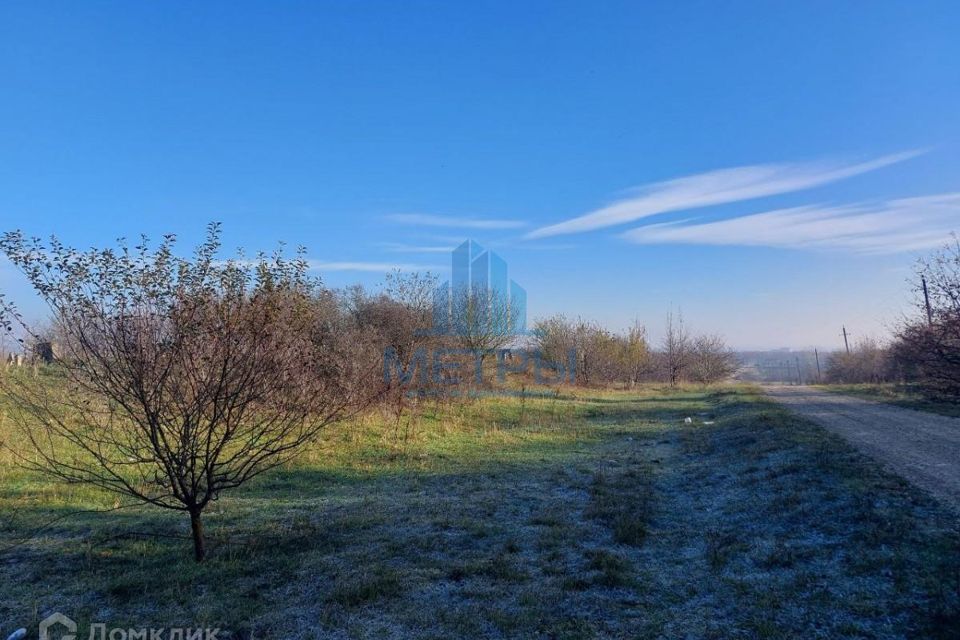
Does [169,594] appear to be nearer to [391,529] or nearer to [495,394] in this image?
[391,529]

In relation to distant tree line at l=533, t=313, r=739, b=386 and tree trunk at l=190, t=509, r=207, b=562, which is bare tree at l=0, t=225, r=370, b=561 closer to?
tree trunk at l=190, t=509, r=207, b=562

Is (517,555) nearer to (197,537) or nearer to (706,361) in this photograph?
(197,537)

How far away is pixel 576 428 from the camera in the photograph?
15.9 metres

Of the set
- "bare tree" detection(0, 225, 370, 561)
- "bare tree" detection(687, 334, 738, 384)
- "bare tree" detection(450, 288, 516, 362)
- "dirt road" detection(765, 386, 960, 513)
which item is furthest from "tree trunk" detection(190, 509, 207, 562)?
"bare tree" detection(687, 334, 738, 384)

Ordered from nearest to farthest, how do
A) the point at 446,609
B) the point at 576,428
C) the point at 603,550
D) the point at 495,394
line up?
the point at 446,609, the point at 603,550, the point at 576,428, the point at 495,394

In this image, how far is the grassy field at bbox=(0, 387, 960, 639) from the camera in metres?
3.90

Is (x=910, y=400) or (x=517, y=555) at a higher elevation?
(x=910, y=400)

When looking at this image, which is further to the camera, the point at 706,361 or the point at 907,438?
the point at 706,361

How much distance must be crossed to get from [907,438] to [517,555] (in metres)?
9.96

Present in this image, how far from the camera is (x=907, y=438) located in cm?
1041

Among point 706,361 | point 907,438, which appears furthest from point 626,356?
point 907,438

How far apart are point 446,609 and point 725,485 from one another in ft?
19.6

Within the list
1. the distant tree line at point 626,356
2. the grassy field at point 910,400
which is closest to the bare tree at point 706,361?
the distant tree line at point 626,356

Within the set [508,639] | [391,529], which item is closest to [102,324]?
[391,529]
